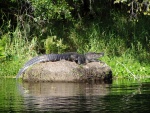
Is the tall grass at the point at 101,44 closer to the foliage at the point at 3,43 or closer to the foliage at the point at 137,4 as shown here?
the foliage at the point at 3,43

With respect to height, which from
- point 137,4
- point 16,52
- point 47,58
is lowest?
point 47,58

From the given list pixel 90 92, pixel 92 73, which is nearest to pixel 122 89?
pixel 90 92

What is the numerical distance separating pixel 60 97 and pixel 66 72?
14.2 ft

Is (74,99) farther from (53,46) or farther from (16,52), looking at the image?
(53,46)

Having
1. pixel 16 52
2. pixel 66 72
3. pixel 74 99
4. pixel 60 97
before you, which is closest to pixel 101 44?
pixel 16 52

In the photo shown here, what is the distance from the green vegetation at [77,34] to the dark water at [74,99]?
4.28 m

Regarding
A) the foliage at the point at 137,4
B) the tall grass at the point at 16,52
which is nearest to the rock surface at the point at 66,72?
the tall grass at the point at 16,52

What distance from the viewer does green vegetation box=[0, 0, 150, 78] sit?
19656mm

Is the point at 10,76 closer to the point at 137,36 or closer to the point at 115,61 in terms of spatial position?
the point at 115,61

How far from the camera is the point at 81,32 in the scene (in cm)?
2397

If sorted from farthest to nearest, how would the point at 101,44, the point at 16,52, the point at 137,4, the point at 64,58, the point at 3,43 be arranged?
the point at 101,44, the point at 137,4, the point at 3,43, the point at 16,52, the point at 64,58

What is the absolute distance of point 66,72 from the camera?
Answer: 52.0 feet

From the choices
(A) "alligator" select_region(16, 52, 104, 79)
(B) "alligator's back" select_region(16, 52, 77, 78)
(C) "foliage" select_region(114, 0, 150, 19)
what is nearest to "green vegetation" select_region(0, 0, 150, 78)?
(C) "foliage" select_region(114, 0, 150, 19)

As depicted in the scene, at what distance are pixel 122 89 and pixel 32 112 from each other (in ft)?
14.3
